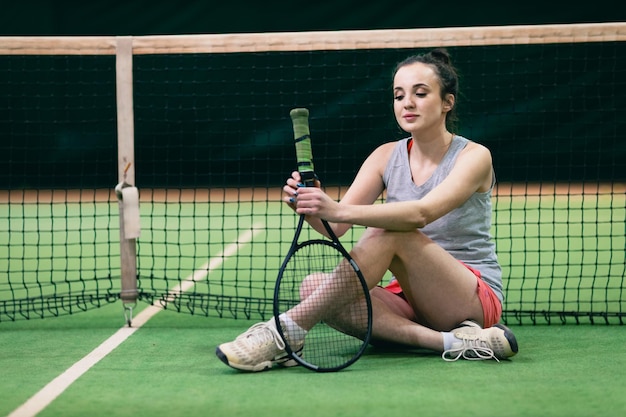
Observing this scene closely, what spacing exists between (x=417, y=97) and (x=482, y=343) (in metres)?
1.01

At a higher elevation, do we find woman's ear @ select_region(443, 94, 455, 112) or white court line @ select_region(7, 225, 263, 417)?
woman's ear @ select_region(443, 94, 455, 112)

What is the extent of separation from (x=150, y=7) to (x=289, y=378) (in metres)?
9.17

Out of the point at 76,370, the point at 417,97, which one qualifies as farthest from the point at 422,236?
the point at 76,370

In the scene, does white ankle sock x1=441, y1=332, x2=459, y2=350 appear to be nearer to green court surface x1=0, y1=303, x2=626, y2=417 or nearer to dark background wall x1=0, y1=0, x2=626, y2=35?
green court surface x1=0, y1=303, x2=626, y2=417

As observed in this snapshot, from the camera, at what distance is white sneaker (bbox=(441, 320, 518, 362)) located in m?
3.66

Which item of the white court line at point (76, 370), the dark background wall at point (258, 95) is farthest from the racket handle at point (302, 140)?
the dark background wall at point (258, 95)

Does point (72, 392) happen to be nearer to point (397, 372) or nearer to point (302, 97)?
point (397, 372)

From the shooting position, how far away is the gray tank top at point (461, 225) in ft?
12.8

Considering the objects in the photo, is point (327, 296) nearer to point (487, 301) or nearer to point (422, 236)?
point (422, 236)

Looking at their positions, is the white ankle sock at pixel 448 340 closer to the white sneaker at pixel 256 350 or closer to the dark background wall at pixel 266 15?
the white sneaker at pixel 256 350

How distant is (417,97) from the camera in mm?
3834

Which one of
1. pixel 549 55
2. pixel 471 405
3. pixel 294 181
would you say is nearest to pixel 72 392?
pixel 294 181

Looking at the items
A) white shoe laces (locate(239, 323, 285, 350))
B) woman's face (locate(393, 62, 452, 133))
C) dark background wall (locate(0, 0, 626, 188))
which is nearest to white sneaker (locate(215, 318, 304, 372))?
white shoe laces (locate(239, 323, 285, 350))

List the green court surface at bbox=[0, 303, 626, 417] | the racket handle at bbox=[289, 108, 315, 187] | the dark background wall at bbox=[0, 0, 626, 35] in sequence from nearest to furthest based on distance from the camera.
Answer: the green court surface at bbox=[0, 303, 626, 417] → the racket handle at bbox=[289, 108, 315, 187] → the dark background wall at bbox=[0, 0, 626, 35]
